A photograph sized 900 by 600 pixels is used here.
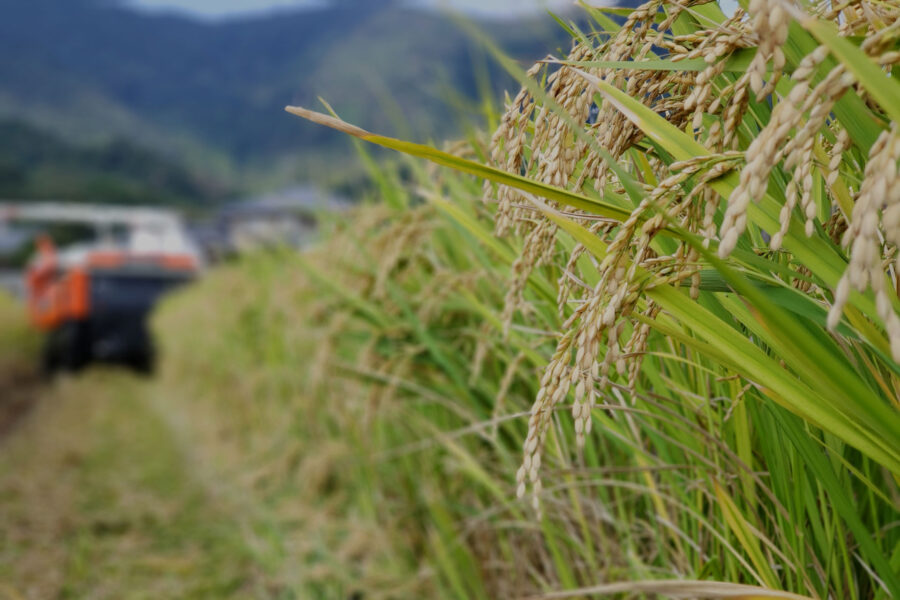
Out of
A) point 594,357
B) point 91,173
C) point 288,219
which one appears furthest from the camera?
point 91,173

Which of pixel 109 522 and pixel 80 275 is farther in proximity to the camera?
pixel 80 275

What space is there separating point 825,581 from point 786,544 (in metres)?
0.07

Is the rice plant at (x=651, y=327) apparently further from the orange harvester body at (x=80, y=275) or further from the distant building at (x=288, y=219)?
the orange harvester body at (x=80, y=275)

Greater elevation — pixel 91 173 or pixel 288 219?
pixel 91 173

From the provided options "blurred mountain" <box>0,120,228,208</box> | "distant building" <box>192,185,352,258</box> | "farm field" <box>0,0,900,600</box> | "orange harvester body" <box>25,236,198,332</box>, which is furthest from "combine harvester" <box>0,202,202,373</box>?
"blurred mountain" <box>0,120,228,208</box>

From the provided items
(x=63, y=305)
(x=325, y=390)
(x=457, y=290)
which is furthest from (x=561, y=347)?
(x=63, y=305)

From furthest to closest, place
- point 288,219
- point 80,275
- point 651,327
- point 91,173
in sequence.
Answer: point 91,173 → point 80,275 → point 288,219 → point 651,327

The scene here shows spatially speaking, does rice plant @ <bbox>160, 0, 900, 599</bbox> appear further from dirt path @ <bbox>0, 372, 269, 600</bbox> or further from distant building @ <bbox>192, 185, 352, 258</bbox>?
dirt path @ <bbox>0, 372, 269, 600</bbox>

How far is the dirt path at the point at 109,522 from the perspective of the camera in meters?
3.43

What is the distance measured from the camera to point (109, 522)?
441cm

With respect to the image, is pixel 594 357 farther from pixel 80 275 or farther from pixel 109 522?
pixel 80 275

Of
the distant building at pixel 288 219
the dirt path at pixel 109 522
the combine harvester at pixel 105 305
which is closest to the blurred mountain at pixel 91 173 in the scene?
the combine harvester at pixel 105 305

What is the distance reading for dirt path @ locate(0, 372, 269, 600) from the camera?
135 inches

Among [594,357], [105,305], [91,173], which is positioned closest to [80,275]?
[105,305]
